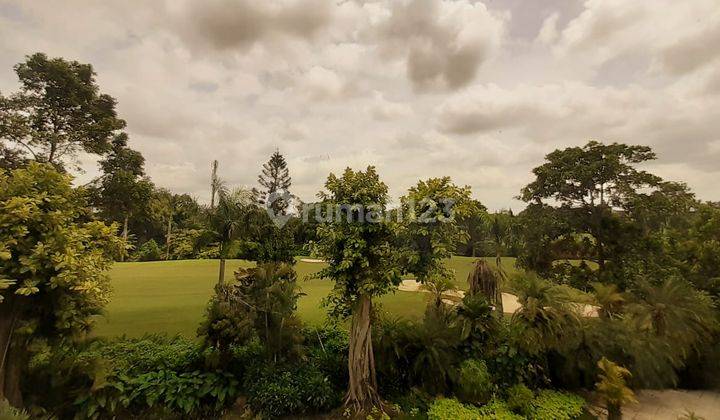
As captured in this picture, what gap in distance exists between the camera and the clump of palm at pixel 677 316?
8.27 metres

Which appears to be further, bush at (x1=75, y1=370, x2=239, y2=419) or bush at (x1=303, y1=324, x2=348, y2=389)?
bush at (x1=303, y1=324, x2=348, y2=389)

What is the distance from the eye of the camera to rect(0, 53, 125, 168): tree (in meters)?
11.3

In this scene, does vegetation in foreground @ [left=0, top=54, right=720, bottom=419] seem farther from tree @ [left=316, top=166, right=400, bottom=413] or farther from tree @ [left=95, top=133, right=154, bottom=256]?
tree @ [left=95, top=133, right=154, bottom=256]

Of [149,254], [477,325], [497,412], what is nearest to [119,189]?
[477,325]

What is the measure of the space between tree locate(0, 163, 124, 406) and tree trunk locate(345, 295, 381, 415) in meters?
5.07

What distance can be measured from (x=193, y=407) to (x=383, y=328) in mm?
4962

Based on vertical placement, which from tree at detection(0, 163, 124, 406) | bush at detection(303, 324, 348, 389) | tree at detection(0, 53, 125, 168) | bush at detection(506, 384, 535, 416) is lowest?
bush at detection(506, 384, 535, 416)

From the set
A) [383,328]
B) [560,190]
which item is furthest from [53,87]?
[560,190]

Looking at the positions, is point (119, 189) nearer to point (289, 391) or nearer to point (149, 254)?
point (289, 391)

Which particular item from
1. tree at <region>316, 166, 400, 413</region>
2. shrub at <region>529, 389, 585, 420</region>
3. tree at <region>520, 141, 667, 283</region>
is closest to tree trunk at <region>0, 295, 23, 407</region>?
tree at <region>316, 166, 400, 413</region>

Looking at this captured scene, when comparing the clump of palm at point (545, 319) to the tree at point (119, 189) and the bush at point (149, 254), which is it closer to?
the tree at point (119, 189)

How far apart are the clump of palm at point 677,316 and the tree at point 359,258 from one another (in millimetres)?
6921

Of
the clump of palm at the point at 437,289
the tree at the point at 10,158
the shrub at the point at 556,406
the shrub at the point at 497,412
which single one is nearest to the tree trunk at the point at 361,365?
the shrub at the point at 497,412

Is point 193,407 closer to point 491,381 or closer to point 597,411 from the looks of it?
point 491,381
